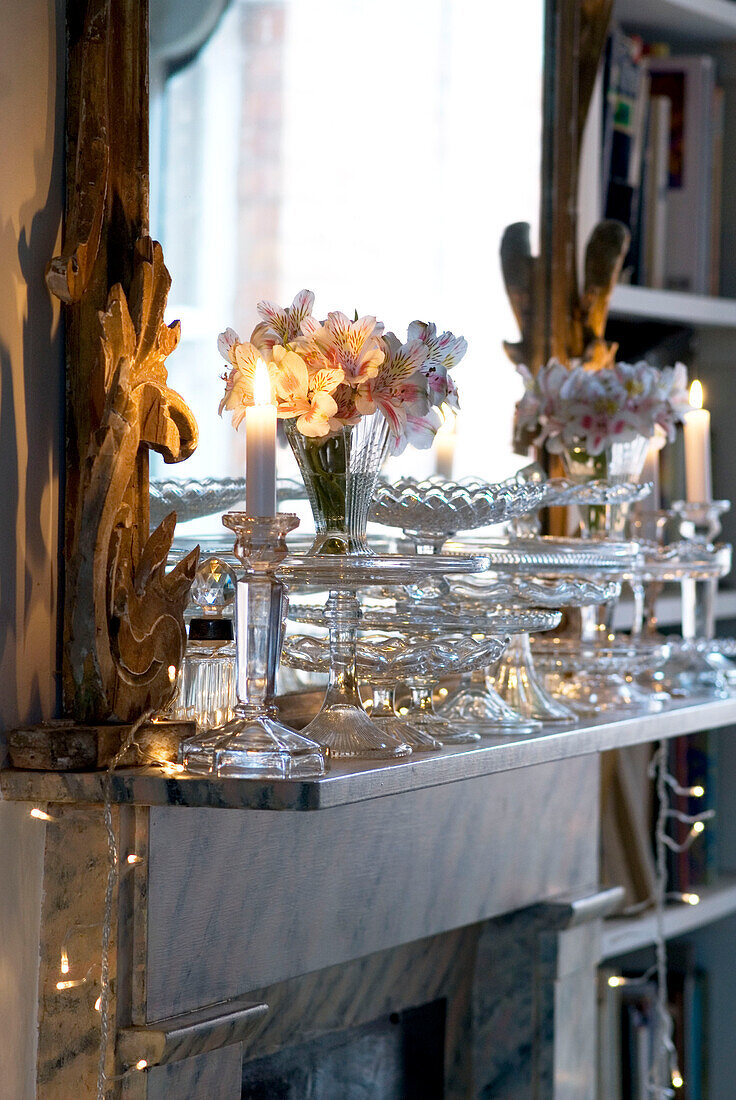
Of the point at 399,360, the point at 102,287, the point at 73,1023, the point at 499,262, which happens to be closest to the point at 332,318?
the point at 399,360

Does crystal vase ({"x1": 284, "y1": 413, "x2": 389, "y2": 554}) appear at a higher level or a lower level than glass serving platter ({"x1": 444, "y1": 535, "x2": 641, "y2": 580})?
higher

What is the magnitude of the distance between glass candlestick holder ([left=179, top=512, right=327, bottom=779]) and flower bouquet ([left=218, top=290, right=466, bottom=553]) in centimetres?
12

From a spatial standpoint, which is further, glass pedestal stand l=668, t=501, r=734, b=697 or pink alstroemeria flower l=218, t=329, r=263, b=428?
glass pedestal stand l=668, t=501, r=734, b=697

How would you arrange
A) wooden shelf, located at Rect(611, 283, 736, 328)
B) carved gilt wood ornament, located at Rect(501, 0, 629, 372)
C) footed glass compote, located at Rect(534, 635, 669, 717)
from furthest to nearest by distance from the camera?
wooden shelf, located at Rect(611, 283, 736, 328), carved gilt wood ornament, located at Rect(501, 0, 629, 372), footed glass compote, located at Rect(534, 635, 669, 717)

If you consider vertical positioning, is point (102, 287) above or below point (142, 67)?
below

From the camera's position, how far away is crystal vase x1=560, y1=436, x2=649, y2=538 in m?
1.53

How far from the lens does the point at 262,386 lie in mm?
928

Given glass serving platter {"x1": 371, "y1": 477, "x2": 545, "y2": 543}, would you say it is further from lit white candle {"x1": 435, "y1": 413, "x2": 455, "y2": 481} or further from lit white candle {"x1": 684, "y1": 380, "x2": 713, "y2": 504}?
lit white candle {"x1": 684, "y1": 380, "x2": 713, "y2": 504}

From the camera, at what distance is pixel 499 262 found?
1.61m

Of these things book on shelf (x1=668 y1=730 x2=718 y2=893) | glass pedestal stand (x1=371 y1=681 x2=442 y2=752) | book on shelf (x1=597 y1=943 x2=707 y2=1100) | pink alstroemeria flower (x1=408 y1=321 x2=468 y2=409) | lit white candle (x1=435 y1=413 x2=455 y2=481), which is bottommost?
book on shelf (x1=597 y1=943 x2=707 y2=1100)

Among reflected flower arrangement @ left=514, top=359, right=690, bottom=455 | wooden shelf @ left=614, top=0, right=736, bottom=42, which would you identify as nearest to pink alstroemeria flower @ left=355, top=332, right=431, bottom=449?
reflected flower arrangement @ left=514, top=359, right=690, bottom=455

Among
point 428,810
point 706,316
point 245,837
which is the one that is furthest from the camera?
point 706,316

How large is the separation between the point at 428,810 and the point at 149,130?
674 millimetres

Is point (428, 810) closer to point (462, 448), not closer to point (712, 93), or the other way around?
point (462, 448)
